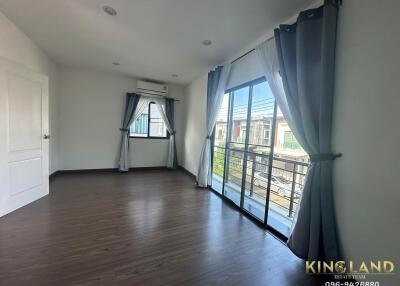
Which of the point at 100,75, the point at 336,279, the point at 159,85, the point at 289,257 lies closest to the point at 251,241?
the point at 289,257

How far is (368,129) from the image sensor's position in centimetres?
138

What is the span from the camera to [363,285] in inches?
55.4

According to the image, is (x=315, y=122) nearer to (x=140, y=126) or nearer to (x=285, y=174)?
(x=285, y=174)

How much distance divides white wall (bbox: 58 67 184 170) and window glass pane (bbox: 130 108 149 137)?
8.7 inches

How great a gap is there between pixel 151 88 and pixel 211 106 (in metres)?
2.10

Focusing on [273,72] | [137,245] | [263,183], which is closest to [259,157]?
[263,183]

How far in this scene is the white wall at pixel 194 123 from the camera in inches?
170

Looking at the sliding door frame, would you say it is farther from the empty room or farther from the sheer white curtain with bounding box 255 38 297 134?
the sheer white curtain with bounding box 255 38 297 134

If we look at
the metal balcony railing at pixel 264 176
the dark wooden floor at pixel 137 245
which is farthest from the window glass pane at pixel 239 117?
the dark wooden floor at pixel 137 245

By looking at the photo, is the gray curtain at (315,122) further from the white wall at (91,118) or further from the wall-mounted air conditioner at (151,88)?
the white wall at (91,118)

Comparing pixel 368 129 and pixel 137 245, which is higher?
pixel 368 129

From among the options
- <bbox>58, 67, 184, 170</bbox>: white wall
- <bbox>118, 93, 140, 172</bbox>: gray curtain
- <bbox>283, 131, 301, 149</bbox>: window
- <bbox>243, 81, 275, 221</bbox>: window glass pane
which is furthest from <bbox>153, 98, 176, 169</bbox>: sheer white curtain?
<bbox>283, 131, 301, 149</bbox>: window

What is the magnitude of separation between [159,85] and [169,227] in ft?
12.7

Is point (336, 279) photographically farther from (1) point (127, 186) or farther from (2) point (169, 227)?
(1) point (127, 186)
